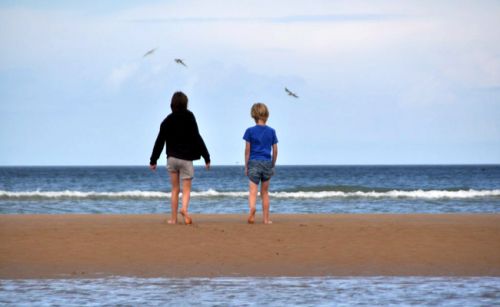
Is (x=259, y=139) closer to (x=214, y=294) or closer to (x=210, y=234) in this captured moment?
(x=210, y=234)

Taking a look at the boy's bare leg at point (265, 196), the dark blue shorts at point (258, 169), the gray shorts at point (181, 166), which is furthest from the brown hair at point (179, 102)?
the boy's bare leg at point (265, 196)

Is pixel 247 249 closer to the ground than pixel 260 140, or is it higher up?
closer to the ground

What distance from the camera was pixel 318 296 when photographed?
6562 millimetres

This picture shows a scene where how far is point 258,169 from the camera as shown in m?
11.5

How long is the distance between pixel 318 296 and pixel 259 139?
5078 mm

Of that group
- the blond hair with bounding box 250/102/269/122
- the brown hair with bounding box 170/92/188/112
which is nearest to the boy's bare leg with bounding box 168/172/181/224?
the brown hair with bounding box 170/92/188/112

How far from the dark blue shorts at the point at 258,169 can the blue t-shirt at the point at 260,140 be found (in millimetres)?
56

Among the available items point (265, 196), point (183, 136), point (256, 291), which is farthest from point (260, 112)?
point (256, 291)

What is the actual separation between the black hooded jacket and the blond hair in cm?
79

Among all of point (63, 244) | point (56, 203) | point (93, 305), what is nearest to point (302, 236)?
point (63, 244)

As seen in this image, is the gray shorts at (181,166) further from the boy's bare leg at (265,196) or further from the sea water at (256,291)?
the sea water at (256,291)

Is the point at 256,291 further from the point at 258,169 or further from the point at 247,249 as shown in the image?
the point at 258,169

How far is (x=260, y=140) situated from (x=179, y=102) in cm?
119

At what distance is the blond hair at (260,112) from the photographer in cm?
1145
